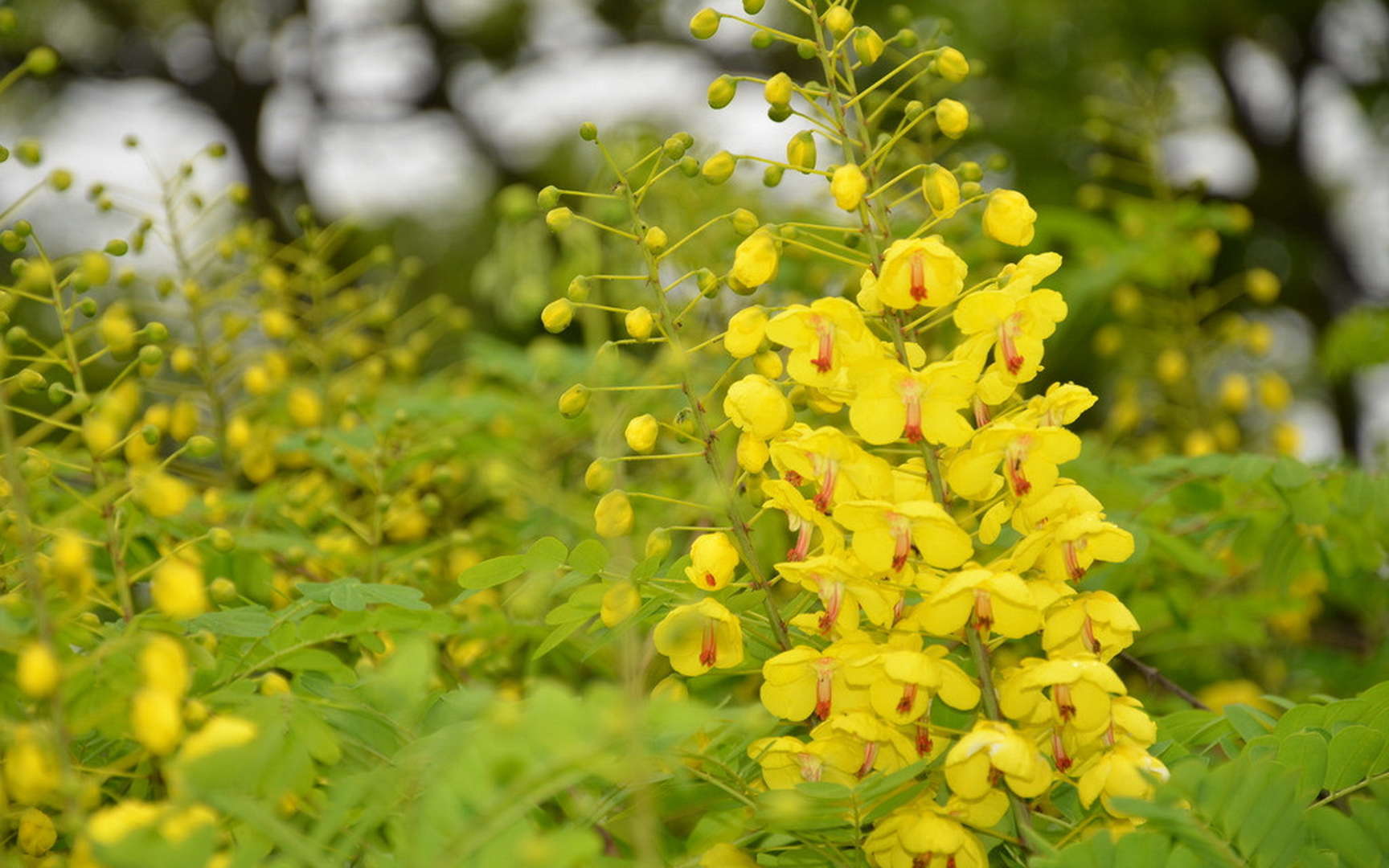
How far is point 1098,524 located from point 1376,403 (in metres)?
6.19

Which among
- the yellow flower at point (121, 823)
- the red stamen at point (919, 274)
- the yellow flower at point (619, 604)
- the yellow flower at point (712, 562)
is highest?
the red stamen at point (919, 274)

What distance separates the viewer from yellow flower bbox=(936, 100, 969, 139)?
124cm

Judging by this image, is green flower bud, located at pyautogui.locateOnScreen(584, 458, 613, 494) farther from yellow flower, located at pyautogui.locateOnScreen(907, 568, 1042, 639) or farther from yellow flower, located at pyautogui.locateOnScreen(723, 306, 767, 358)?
yellow flower, located at pyautogui.locateOnScreen(907, 568, 1042, 639)

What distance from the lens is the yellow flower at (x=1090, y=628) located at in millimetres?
1123

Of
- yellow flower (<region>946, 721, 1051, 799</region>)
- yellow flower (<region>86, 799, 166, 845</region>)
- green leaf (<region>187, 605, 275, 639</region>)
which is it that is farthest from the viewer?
green leaf (<region>187, 605, 275, 639</region>)

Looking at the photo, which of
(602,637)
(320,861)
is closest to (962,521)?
(602,637)

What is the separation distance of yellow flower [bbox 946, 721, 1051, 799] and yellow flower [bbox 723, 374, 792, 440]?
→ 32 centimetres

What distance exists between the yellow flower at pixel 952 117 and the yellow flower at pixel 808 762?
0.62 m

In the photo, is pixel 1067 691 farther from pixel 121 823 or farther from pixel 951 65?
pixel 121 823

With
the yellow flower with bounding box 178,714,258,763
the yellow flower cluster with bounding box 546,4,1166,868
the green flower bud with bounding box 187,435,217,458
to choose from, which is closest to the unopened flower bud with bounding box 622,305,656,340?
the yellow flower cluster with bounding box 546,4,1166,868

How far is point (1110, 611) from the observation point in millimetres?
1121

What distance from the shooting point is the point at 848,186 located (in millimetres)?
1144

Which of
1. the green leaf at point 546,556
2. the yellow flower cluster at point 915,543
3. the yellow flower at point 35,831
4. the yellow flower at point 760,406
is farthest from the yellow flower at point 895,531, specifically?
the yellow flower at point 35,831

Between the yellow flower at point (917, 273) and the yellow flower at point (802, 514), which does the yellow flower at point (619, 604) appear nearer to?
the yellow flower at point (802, 514)
